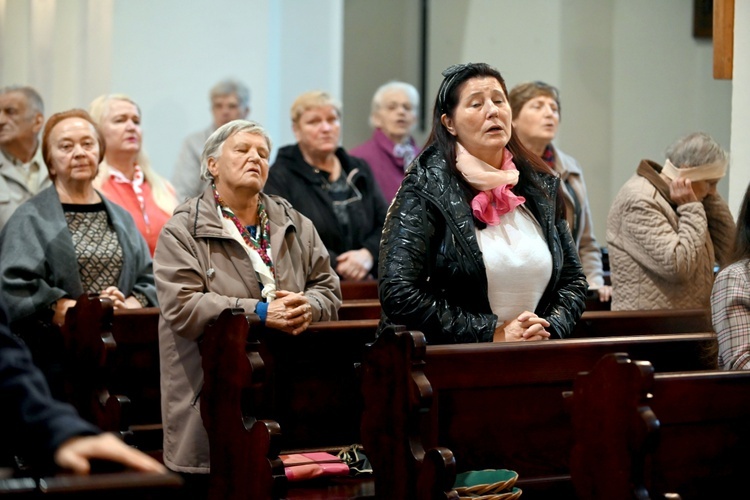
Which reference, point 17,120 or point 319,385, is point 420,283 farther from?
point 17,120

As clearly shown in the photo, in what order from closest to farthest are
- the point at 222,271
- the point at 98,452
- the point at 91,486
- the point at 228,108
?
the point at 91,486 < the point at 98,452 < the point at 222,271 < the point at 228,108

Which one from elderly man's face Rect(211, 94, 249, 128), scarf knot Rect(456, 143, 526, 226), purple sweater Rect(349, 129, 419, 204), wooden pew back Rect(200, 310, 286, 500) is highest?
elderly man's face Rect(211, 94, 249, 128)

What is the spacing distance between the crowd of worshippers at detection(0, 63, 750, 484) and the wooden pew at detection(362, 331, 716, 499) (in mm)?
158

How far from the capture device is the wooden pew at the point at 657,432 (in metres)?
2.77

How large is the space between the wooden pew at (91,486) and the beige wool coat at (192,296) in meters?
2.03

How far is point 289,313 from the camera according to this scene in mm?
3523

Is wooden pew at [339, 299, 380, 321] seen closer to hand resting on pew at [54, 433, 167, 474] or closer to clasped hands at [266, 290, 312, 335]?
clasped hands at [266, 290, 312, 335]

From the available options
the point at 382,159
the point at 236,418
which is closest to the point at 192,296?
the point at 236,418

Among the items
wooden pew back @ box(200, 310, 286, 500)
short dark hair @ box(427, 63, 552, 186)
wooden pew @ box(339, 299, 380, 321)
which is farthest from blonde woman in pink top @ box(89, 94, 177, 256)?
short dark hair @ box(427, 63, 552, 186)

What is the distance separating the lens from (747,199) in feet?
11.8

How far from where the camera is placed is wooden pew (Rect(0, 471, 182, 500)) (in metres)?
1.41

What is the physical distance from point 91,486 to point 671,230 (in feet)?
11.2

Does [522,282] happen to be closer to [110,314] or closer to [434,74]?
[110,314]

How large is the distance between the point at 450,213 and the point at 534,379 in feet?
1.79
